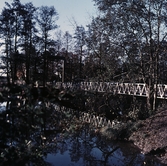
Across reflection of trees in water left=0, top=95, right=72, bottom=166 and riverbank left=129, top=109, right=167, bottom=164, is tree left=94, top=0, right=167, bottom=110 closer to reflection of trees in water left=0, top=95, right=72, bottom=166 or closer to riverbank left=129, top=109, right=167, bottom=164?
riverbank left=129, top=109, right=167, bottom=164

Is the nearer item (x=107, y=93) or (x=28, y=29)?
(x=107, y=93)

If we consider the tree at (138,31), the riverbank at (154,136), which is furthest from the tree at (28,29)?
the riverbank at (154,136)

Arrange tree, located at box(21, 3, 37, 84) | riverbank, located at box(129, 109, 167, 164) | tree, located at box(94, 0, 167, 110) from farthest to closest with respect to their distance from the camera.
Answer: tree, located at box(21, 3, 37, 84)
tree, located at box(94, 0, 167, 110)
riverbank, located at box(129, 109, 167, 164)

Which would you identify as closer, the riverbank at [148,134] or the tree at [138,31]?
the riverbank at [148,134]

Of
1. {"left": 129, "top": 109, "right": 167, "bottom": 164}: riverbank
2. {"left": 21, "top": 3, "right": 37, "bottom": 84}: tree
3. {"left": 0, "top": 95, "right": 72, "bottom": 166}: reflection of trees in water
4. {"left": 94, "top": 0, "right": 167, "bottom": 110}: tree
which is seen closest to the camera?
{"left": 0, "top": 95, "right": 72, "bottom": 166}: reflection of trees in water

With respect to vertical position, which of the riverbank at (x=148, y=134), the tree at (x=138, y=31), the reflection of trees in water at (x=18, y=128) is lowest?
the riverbank at (x=148, y=134)

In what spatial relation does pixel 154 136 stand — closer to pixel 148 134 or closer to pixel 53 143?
pixel 148 134

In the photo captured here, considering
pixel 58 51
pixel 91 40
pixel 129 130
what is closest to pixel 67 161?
pixel 129 130

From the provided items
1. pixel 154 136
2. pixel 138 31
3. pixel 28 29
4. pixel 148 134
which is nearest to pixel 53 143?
pixel 154 136

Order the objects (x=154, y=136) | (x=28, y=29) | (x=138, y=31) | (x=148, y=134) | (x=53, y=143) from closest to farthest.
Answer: (x=53, y=143), (x=154, y=136), (x=148, y=134), (x=138, y=31), (x=28, y=29)

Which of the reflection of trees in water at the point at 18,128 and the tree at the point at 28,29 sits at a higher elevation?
the tree at the point at 28,29

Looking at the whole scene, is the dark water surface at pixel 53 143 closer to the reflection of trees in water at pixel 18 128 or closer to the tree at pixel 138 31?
the reflection of trees in water at pixel 18 128

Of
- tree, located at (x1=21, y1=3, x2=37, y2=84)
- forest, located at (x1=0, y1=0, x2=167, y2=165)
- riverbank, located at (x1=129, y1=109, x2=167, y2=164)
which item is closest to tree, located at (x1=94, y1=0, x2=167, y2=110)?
forest, located at (x1=0, y1=0, x2=167, y2=165)

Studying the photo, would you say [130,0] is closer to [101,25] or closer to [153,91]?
[101,25]
